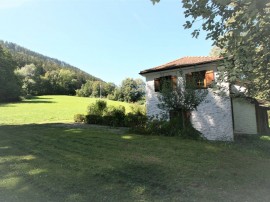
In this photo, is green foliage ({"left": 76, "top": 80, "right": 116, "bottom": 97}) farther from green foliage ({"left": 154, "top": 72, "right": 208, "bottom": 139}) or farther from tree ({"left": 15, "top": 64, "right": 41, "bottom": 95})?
green foliage ({"left": 154, "top": 72, "right": 208, "bottom": 139})

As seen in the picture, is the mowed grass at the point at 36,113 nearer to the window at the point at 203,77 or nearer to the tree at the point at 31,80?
the window at the point at 203,77

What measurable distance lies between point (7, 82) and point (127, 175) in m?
51.9

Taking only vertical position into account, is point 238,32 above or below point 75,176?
above

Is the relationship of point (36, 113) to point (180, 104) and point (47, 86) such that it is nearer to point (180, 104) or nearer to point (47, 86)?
point (180, 104)

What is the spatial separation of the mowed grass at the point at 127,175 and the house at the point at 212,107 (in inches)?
330

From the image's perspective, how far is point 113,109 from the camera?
83.0ft

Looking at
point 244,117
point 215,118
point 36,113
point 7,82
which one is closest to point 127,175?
point 215,118

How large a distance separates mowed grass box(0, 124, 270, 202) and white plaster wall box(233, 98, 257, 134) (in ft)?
40.7

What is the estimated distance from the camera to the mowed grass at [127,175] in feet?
16.6

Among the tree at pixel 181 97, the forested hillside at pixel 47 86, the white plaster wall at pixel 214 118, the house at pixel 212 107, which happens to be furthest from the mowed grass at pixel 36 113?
the tree at pixel 181 97

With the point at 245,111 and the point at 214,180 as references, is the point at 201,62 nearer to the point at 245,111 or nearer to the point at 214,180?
the point at 245,111

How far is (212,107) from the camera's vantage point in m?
18.3

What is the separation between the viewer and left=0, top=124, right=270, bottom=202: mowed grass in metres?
5.05

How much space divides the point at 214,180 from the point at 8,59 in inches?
2284
